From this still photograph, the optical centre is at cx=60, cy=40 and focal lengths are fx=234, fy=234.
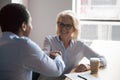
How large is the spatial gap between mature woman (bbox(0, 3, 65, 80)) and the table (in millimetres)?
544

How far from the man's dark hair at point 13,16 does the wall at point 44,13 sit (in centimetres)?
227

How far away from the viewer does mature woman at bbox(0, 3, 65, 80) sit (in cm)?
143

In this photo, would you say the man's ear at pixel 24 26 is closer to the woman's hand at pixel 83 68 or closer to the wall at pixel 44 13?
the woman's hand at pixel 83 68

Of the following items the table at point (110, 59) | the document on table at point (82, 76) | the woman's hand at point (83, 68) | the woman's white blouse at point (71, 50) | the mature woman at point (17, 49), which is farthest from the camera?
the woman's white blouse at point (71, 50)

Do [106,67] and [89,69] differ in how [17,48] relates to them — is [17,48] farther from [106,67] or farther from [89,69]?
[106,67]

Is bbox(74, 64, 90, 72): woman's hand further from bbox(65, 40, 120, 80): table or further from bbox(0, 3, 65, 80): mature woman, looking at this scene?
bbox(0, 3, 65, 80): mature woman

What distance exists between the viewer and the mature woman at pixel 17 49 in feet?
4.68

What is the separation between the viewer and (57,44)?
7.60 ft

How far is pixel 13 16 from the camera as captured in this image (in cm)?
146

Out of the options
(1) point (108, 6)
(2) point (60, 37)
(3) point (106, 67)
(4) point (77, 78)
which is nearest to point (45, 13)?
(1) point (108, 6)

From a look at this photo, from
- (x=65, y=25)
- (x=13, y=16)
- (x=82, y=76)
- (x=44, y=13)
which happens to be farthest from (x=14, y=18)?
(x=44, y=13)

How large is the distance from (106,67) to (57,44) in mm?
Answer: 538

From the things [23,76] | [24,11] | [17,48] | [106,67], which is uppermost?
[24,11]

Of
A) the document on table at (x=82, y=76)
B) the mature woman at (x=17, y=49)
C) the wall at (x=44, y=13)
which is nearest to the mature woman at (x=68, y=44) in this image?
the document on table at (x=82, y=76)
